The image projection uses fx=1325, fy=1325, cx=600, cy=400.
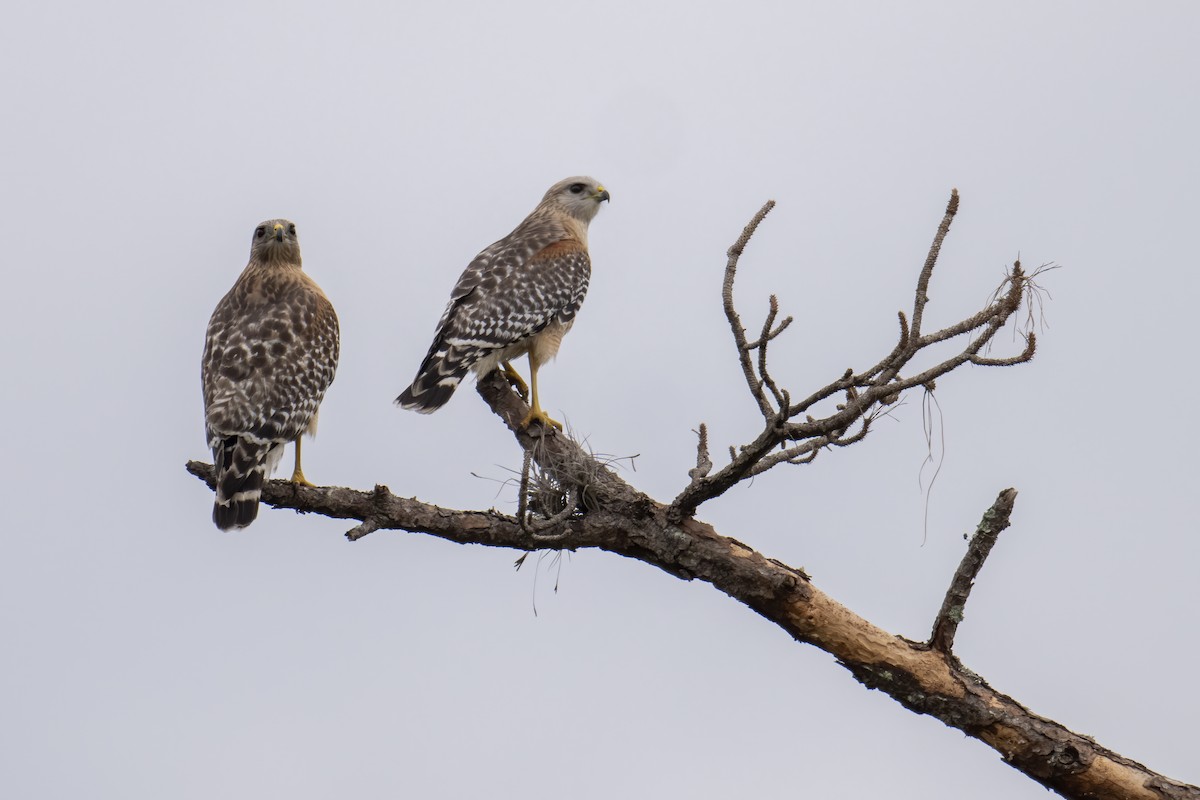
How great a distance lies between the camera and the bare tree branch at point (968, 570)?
596cm

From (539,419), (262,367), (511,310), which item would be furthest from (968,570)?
(262,367)

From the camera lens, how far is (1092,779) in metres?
6.09

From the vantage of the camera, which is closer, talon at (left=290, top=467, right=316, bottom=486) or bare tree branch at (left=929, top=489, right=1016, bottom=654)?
bare tree branch at (left=929, top=489, right=1016, bottom=654)

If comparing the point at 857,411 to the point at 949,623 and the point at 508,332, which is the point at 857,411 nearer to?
the point at 949,623

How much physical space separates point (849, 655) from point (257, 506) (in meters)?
3.17

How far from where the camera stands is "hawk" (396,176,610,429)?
8.34 m

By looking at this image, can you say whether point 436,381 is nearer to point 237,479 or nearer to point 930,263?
point 237,479

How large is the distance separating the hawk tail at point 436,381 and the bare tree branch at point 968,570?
3430 mm

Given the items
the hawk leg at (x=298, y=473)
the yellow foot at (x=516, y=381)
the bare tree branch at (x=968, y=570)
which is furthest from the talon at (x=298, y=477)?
the bare tree branch at (x=968, y=570)

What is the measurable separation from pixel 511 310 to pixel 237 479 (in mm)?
2484

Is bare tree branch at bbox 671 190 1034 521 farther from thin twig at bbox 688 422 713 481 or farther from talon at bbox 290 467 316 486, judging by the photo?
talon at bbox 290 467 316 486

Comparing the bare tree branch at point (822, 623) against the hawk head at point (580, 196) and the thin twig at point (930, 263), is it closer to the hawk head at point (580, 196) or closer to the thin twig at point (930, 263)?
the thin twig at point (930, 263)

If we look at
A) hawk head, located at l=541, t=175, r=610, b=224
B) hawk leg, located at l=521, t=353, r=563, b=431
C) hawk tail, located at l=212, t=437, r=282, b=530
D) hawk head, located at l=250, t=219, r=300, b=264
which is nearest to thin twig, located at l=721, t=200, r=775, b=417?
hawk leg, located at l=521, t=353, r=563, b=431

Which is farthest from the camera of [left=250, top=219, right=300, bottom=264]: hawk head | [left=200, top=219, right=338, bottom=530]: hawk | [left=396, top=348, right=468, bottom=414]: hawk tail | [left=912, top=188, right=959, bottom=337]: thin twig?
[left=250, top=219, right=300, bottom=264]: hawk head
